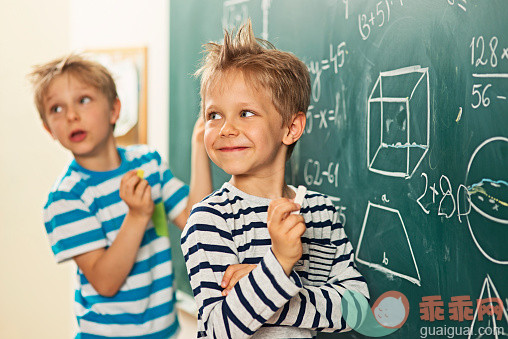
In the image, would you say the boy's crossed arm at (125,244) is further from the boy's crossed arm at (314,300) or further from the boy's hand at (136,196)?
the boy's crossed arm at (314,300)

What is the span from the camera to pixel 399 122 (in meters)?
1.28

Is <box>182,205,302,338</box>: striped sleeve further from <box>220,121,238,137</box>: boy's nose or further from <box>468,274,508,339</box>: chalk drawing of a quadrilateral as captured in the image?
<box>468,274,508,339</box>: chalk drawing of a quadrilateral

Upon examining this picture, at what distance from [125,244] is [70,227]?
6.1 inches

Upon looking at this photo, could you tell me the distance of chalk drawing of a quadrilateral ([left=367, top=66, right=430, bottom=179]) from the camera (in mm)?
1220

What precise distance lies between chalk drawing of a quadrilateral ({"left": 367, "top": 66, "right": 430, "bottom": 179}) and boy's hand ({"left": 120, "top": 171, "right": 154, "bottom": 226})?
1.85ft

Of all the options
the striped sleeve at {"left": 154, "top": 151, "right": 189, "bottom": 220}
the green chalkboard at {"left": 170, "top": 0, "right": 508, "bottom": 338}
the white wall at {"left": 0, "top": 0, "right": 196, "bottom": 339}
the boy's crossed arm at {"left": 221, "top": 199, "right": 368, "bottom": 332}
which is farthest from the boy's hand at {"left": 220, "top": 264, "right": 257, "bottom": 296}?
the white wall at {"left": 0, "top": 0, "right": 196, "bottom": 339}

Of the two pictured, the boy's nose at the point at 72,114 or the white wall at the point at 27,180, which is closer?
the boy's nose at the point at 72,114

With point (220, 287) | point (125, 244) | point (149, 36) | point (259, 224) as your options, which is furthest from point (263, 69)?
point (149, 36)

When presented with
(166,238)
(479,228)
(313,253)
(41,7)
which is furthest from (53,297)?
(479,228)

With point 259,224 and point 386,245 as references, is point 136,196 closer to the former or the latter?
point 259,224

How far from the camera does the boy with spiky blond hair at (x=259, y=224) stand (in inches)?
36.8

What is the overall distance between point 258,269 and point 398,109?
0.55 meters

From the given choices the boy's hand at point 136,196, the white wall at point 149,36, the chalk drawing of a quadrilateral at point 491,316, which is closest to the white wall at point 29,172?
the white wall at point 149,36

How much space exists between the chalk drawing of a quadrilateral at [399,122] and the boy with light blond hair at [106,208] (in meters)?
0.57
